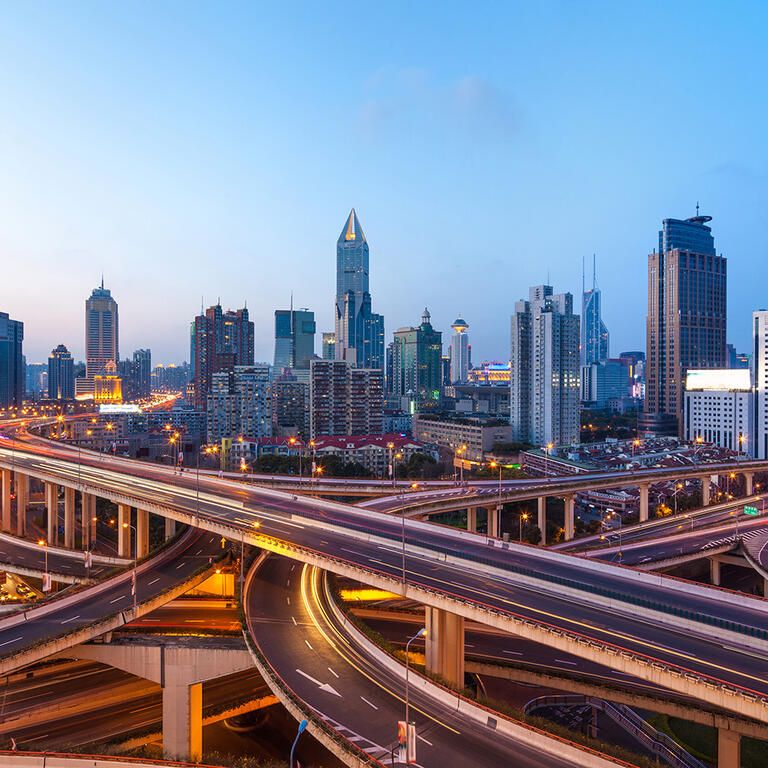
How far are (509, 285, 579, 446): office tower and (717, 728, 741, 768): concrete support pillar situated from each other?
386 feet

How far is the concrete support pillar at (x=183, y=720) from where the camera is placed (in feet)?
107

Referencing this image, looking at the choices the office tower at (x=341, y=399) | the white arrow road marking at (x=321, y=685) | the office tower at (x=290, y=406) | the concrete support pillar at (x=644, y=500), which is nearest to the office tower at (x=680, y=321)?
the office tower at (x=341, y=399)

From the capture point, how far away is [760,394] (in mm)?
128375

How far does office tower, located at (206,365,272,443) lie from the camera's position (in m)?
156

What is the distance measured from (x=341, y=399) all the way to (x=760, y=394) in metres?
95.9

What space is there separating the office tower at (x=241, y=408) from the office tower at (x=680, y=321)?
4438 inches

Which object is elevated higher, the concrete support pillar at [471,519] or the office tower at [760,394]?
the office tower at [760,394]

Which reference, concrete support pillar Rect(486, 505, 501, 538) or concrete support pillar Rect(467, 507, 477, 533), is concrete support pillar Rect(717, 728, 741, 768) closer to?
concrete support pillar Rect(467, 507, 477, 533)

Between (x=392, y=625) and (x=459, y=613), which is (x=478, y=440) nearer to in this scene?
(x=392, y=625)

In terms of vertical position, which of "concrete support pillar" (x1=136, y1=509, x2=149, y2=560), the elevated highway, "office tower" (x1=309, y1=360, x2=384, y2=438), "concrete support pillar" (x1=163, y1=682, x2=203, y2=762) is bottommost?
"concrete support pillar" (x1=163, y1=682, x2=203, y2=762)

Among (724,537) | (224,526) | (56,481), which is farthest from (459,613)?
(56,481)

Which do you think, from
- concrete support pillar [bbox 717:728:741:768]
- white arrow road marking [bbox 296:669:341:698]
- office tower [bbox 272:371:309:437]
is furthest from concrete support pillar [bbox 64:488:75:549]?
office tower [bbox 272:371:309:437]

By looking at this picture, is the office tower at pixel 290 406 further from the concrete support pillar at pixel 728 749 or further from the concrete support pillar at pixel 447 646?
the concrete support pillar at pixel 728 749

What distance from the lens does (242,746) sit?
34469 millimetres
